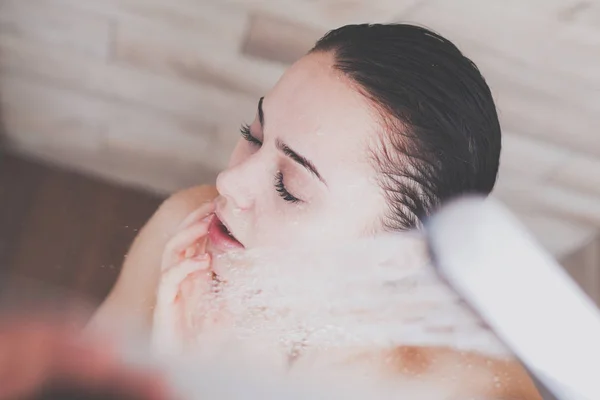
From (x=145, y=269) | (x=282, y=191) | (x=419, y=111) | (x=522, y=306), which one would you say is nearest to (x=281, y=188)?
(x=282, y=191)

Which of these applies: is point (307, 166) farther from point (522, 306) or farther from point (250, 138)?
point (522, 306)

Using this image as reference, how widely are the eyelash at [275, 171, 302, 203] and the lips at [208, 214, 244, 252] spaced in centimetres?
8

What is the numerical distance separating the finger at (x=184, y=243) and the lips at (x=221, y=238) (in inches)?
1.1

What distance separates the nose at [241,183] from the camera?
57 cm

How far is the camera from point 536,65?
2.46 ft

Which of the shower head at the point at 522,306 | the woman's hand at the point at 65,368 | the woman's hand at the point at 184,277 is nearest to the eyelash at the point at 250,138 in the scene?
the woman's hand at the point at 184,277

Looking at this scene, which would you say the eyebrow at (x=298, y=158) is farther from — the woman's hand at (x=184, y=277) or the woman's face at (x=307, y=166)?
the woman's hand at (x=184, y=277)

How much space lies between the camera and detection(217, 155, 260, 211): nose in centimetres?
57

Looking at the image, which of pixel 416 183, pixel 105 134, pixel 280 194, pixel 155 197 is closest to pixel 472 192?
pixel 416 183

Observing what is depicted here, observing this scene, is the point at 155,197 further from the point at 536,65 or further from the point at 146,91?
the point at 536,65

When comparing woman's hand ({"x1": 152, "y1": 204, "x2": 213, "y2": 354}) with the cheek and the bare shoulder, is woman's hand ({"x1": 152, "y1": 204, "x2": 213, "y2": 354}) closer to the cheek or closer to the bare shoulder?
the cheek

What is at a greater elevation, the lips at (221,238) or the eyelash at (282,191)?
the eyelash at (282,191)

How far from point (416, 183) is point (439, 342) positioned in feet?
0.79

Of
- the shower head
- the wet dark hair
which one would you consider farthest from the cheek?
the shower head
